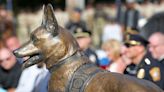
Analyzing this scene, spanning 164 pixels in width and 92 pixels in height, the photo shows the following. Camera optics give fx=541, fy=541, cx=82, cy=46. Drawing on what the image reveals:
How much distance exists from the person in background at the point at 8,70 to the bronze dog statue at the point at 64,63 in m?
3.15

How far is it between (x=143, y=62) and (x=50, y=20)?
1.67 meters

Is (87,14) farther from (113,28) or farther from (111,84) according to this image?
(111,84)

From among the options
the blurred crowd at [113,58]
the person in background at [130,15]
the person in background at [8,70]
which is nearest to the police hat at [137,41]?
the blurred crowd at [113,58]

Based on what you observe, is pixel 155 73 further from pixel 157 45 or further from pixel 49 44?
pixel 49 44

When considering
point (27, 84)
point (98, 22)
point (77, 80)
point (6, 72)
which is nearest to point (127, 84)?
point (77, 80)

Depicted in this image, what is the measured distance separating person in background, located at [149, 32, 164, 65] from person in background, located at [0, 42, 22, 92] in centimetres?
195

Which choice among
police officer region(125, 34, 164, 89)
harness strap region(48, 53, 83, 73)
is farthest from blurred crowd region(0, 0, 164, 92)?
harness strap region(48, 53, 83, 73)

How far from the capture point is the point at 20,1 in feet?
60.7

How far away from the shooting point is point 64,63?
320cm

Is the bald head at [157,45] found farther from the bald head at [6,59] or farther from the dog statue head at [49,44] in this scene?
the bald head at [6,59]

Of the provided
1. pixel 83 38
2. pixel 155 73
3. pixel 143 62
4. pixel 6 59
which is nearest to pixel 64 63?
pixel 155 73

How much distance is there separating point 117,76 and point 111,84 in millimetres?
64

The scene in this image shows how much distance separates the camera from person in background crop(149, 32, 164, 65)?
16.2 feet

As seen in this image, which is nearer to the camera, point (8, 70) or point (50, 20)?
point (50, 20)
